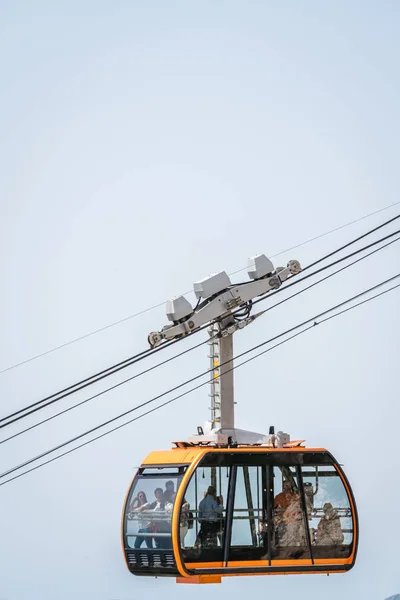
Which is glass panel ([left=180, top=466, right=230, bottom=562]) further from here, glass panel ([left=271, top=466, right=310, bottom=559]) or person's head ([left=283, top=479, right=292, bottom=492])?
person's head ([left=283, top=479, right=292, bottom=492])

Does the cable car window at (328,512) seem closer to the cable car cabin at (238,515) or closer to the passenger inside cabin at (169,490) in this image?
the cable car cabin at (238,515)

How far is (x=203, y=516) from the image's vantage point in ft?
91.1

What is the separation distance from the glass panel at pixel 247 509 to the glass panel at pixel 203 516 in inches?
10.9

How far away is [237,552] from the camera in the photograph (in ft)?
91.6

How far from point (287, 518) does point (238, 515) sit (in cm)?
100

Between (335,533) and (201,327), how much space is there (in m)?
4.82

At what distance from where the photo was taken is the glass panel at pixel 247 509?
1101 inches

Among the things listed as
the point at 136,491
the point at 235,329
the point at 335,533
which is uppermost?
the point at 235,329

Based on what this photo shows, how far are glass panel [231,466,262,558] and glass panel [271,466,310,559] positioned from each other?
0.32m

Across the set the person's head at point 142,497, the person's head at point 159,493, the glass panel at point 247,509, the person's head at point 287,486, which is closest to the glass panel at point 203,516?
the glass panel at point 247,509

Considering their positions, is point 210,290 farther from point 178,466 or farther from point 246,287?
point 178,466

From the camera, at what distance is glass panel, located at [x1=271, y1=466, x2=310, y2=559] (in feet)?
92.5

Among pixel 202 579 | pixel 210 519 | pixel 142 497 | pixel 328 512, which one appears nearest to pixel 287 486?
pixel 328 512

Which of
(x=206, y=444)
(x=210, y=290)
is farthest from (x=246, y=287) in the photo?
(x=206, y=444)
